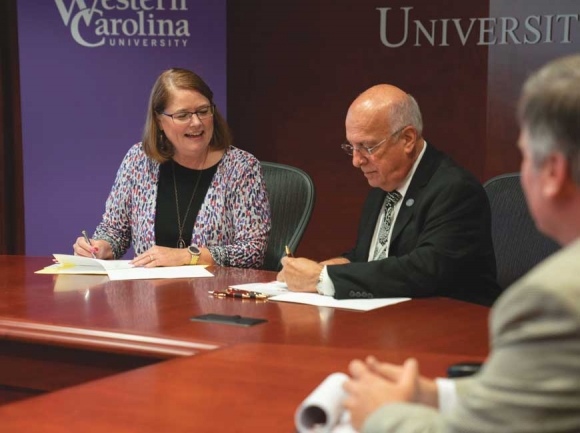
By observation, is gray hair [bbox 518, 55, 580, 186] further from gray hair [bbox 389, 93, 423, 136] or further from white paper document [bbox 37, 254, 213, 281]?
white paper document [bbox 37, 254, 213, 281]

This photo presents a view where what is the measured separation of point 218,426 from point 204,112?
89.7 inches

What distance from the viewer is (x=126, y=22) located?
4875 mm

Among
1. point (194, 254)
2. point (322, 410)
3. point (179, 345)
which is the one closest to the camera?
point (322, 410)

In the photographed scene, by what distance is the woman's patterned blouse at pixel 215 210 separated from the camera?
136 inches

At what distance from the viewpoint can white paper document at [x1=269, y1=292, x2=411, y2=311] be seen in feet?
7.78

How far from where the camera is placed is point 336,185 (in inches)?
215

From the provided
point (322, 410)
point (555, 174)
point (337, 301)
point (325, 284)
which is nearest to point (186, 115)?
point (325, 284)

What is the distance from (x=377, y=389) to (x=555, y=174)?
1.48 ft

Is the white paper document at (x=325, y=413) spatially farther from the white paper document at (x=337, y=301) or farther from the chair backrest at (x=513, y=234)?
the chair backrest at (x=513, y=234)

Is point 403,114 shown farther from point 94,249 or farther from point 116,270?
point 94,249

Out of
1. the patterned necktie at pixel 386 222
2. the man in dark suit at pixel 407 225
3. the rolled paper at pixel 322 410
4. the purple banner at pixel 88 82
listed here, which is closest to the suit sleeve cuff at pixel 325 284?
the man in dark suit at pixel 407 225

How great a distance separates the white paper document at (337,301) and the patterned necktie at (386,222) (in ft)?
1.79

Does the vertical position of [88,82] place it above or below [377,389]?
above

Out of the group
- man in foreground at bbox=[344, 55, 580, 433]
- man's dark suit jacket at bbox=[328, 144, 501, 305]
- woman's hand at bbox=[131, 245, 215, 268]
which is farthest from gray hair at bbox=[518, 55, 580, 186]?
woman's hand at bbox=[131, 245, 215, 268]
